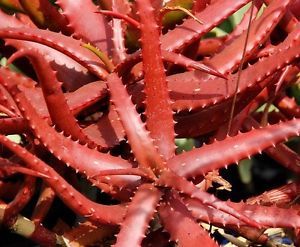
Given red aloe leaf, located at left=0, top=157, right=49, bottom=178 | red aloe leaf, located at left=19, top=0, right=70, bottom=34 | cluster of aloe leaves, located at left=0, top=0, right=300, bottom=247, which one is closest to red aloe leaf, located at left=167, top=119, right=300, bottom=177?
cluster of aloe leaves, located at left=0, top=0, right=300, bottom=247

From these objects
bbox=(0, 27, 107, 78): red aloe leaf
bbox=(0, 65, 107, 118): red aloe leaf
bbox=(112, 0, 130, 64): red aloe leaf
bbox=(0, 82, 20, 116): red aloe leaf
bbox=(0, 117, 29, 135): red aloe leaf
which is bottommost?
bbox=(0, 117, 29, 135): red aloe leaf

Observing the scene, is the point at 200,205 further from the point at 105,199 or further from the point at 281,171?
the point at 281,171

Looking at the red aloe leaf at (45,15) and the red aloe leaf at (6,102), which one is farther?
the red aloe leaf at (45,15)

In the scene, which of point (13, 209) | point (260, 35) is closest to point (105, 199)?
point (13, 209)

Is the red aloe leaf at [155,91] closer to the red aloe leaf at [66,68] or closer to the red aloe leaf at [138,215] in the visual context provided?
the red aloe leaf at [138,215]

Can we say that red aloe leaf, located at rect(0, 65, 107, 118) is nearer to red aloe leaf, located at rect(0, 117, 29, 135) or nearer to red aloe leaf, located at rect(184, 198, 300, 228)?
red aloe leaf, located at rect(0, 117, 29, 135)

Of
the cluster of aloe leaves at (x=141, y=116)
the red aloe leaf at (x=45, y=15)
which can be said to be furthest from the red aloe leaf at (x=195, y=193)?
the red aloe leaf at (x=45, y=15)
